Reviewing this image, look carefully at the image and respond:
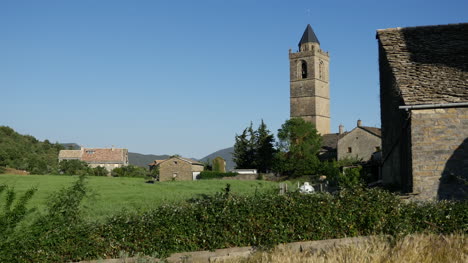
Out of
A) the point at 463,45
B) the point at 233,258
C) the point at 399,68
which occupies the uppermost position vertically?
→ the point at 463,45

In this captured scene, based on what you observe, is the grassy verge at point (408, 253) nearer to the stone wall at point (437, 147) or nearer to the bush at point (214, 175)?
the stone wall at point (437, 147)

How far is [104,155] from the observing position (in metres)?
105

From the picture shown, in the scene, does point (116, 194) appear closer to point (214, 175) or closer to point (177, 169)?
point (214, 175)

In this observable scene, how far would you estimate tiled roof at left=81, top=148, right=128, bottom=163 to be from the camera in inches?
4087

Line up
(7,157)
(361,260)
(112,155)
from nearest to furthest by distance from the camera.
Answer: (361,260), (7,157), (112,155)

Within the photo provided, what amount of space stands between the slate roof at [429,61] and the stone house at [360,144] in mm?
45207

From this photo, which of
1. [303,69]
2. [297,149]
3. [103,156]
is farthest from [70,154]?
[297,149]

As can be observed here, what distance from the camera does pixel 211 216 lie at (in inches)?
365

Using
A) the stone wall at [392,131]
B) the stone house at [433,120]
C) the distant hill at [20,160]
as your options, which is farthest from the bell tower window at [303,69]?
the stone house at [433,120]

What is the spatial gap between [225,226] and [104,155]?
9941 cm

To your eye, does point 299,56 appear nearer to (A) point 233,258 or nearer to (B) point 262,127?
(B) point 262,127

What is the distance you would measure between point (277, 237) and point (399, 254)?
3.29 metres

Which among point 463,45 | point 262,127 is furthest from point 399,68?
point 262,127

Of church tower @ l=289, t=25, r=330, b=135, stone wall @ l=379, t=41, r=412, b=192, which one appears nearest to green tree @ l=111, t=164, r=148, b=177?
church tower @ l=289, t=25, r=330, b=135
